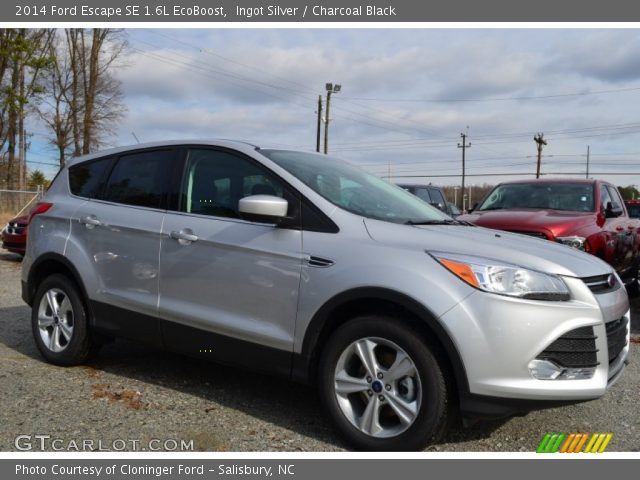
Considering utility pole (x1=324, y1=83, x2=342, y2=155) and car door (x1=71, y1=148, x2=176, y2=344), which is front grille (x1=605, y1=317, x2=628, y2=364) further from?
utility pole (x1=324, y1=83, x2=342, y2=155)

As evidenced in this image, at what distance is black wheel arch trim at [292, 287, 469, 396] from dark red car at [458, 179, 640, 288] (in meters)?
3.99

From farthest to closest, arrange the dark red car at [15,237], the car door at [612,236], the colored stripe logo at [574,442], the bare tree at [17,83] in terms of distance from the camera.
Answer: the bare tree at [17,83] < the dark red car at [15,237] < the car door at [612,236] < the colored stripe logo at [574,442]

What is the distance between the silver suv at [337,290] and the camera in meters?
3.13

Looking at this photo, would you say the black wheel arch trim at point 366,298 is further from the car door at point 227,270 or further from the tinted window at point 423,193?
the tinted window at point 423,193

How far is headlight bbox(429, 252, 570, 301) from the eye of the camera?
3.14 metres

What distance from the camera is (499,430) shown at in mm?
3844

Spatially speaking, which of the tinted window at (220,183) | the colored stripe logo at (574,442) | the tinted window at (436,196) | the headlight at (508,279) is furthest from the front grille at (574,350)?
the tinted window at (436,196)

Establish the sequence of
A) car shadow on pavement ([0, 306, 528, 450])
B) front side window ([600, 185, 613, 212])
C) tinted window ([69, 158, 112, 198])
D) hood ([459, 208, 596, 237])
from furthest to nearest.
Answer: front side window ([600, 185, 613, 212]) < hood ([459, 208, 596, 237]) < tinted window ([69, 158, 112, 198]) < car shadow on pavement ([0, 306, 528, 450])

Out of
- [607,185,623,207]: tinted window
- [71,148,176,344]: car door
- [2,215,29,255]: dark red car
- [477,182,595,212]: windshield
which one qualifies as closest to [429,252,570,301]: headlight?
[71,148,176,344]: car door

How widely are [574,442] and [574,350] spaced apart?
33.6 inches

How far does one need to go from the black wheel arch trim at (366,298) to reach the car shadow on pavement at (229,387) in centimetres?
41

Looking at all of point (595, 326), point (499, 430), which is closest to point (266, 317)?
point (499, 430)

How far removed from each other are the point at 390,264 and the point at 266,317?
0.90 metres

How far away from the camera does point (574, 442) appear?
3680 millimetres
